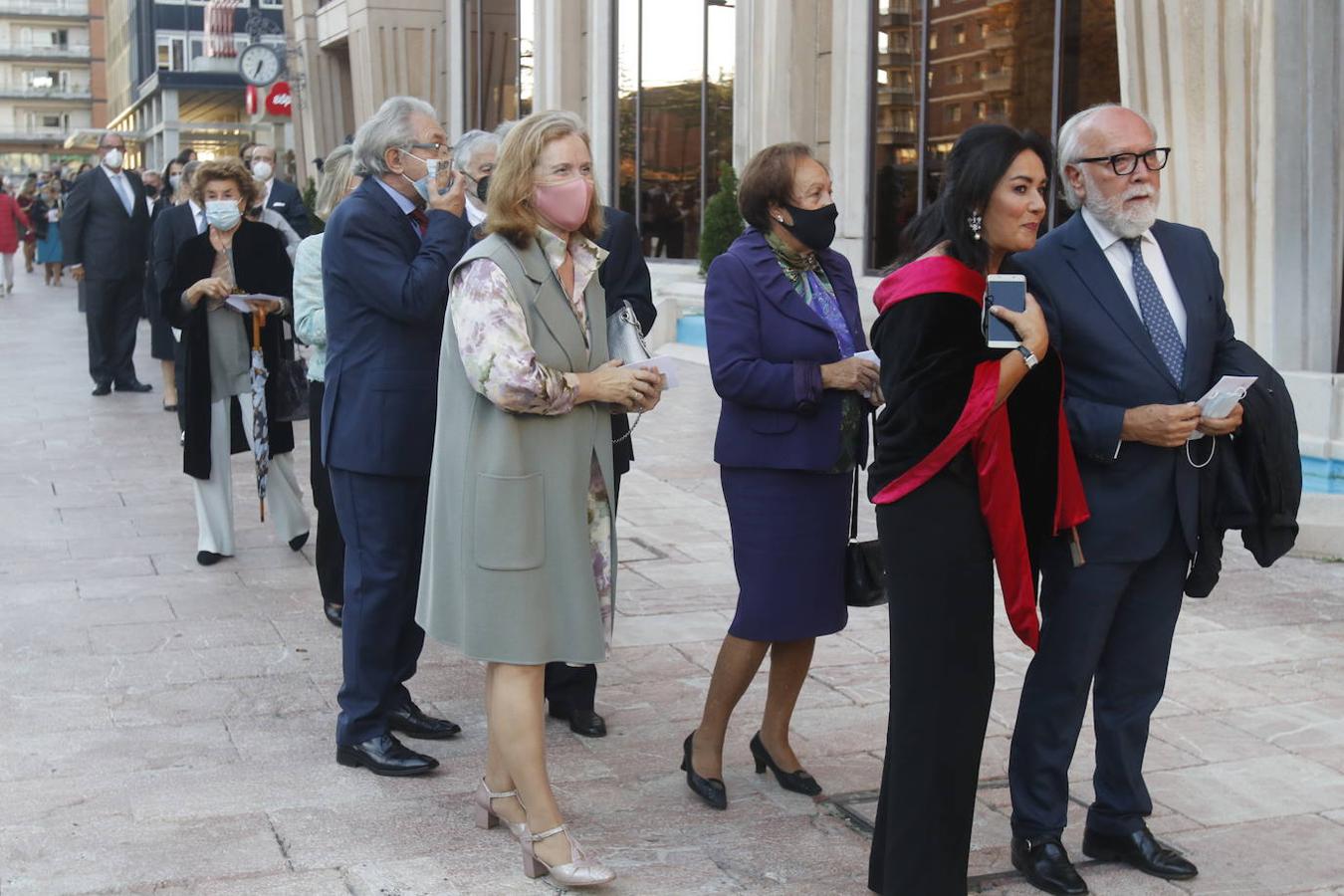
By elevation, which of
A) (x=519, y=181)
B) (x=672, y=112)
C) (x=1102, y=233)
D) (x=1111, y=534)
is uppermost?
(x=672, y=112)

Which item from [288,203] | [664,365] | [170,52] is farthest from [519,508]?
[170,52]

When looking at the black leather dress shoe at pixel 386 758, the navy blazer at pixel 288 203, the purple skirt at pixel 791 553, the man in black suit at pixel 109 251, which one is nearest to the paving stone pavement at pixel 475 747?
the black leather dress shoe at pixel 386 758

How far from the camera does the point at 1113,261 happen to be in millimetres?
4129

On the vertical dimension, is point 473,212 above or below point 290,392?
above

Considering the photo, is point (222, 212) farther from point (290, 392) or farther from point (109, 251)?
point (109, 251)

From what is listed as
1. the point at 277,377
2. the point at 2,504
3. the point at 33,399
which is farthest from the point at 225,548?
the point at 33,399

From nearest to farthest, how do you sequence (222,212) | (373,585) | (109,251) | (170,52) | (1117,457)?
(1117,457)
(373,585)
(222,212)
(109,251)
(170,52)

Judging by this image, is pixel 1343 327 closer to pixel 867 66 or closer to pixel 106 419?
pixel 867 66

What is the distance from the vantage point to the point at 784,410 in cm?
460

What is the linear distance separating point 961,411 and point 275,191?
10.4m

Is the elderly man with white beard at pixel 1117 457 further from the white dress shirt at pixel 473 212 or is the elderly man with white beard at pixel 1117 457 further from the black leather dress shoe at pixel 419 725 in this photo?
the white dress shirt at pixel 473 212

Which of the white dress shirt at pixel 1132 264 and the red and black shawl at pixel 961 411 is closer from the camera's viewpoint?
the red and black shawl at pixel 961 411

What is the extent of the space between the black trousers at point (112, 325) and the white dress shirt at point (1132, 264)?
39.4 feet

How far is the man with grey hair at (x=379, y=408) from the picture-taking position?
496cm
